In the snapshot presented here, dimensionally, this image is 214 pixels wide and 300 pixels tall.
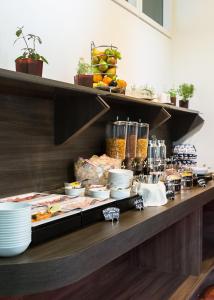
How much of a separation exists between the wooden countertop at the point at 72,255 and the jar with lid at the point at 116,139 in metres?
0.63

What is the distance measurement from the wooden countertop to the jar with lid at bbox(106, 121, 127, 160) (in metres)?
0.63

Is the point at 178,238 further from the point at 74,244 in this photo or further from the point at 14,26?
the point at 14,26

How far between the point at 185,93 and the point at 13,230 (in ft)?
8.53

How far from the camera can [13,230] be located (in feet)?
3.28

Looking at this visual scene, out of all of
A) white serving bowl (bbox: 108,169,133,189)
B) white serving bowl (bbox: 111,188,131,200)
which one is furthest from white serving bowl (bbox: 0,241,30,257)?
white serving bowl (bbox: 108,169,133,189)

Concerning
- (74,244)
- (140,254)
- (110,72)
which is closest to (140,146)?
(110,72)

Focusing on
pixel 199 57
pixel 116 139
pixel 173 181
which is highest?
pixel 199 57

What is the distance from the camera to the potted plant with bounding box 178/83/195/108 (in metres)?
3.27

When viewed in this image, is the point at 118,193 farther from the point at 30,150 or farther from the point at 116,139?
the point at 116,139

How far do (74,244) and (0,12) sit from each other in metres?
1.12

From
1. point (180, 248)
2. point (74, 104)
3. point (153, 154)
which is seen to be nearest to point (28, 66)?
point (74, 104)

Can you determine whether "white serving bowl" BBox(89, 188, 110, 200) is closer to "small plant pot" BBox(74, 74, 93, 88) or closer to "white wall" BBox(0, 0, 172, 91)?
"small plant pot" BBox(74, 74, 93, 88)

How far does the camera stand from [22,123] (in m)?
1.73

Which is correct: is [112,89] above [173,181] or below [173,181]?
above
